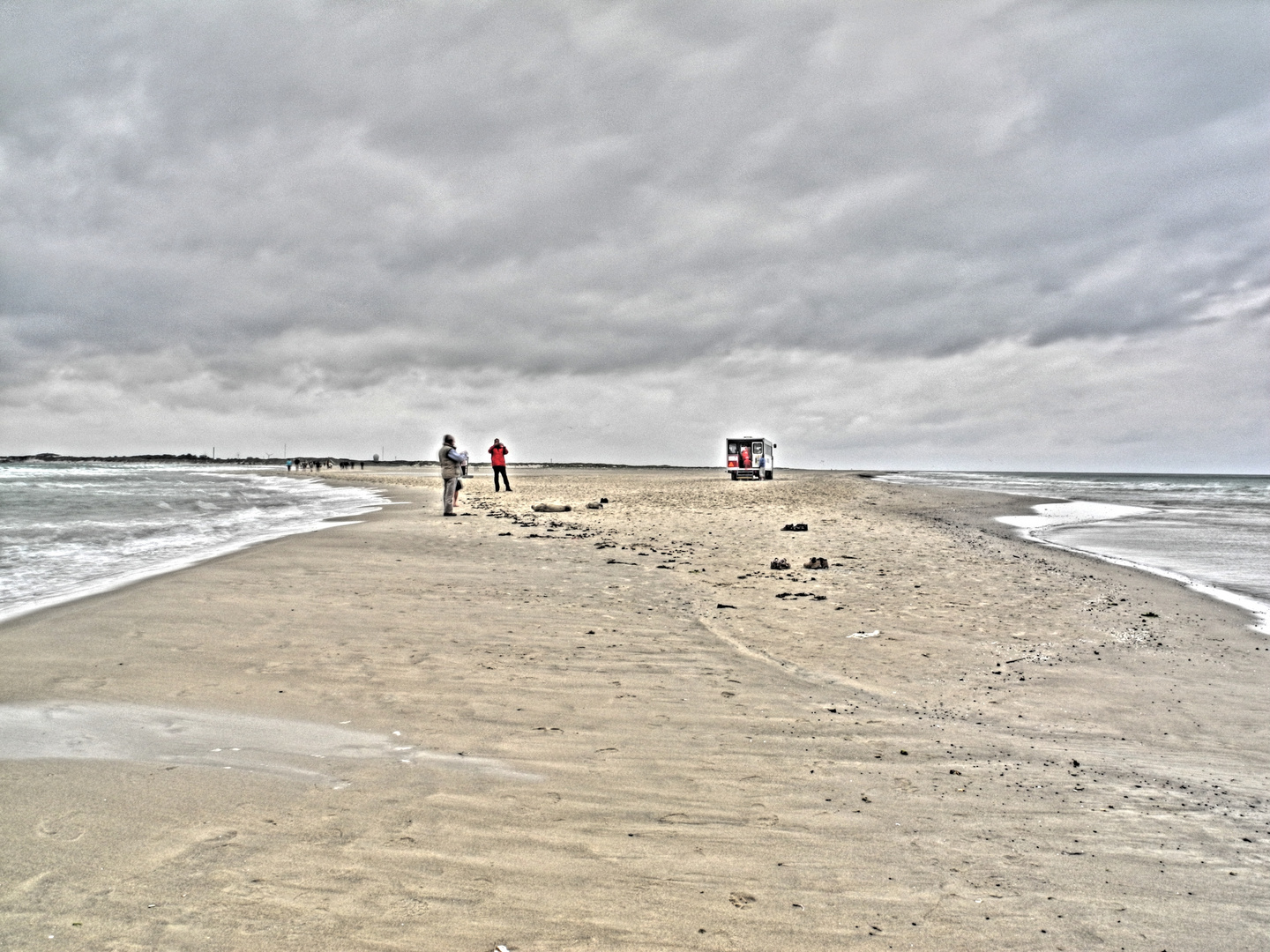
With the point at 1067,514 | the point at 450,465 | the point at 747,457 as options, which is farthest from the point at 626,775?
the point at 747,457

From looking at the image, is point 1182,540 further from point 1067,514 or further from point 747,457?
point 747,457

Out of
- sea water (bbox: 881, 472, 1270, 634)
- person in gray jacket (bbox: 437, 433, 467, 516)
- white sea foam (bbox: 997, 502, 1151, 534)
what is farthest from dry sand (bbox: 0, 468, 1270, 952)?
white sea foam (bbox: 997, 502, 1151, 534)

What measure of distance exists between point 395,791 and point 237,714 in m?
1.97

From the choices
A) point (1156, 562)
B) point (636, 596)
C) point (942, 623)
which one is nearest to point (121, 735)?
point (636, 596)

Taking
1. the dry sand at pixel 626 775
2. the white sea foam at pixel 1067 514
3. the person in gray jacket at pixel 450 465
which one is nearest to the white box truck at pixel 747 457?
the white sea foam at pixel 1067 514

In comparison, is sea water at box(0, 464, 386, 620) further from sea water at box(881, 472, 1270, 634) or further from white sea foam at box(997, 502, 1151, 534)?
white sea foam at box(997, 502, 1151, 534)

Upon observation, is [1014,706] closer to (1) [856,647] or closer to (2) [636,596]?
(1) [856,647]

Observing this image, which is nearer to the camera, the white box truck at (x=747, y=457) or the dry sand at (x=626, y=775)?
the dry sand at (x=626, y=775)

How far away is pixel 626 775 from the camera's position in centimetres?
441

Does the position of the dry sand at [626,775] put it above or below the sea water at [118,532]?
below

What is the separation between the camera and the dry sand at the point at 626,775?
3025 mm

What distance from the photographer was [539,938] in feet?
9.34

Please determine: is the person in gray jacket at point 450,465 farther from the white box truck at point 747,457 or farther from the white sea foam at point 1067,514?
the white box truck at point 747,457

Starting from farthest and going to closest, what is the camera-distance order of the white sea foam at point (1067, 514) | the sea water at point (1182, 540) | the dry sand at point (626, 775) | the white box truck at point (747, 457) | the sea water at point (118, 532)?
1. the white box truck at point (747, 457)
2. the white sea foam at point (1067, 514)
3. the sea water at point (1182, 540)
4. the sea water at point (118, 532)
5. the dry sand at point (626, 775)
